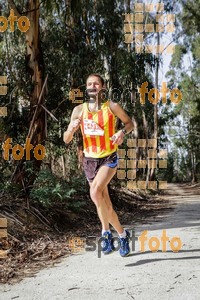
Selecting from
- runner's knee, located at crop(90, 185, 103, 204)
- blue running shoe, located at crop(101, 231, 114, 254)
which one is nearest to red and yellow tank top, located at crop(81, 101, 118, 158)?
runner's knee, located at crop(90, 185, 103, 204)

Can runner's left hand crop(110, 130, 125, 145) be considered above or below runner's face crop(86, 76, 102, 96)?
below

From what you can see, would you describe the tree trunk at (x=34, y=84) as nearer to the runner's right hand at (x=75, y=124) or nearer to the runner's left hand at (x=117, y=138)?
the runner's right hand at (x=75, y=124)

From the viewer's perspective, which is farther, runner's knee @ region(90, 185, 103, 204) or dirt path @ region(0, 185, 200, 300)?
runner's knee @ region(90, 185, 103, 204)

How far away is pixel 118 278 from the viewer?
126 inches

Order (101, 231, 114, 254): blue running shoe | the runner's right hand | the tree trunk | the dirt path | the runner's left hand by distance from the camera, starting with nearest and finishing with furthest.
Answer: the dirt path
the runner's left hand
the runner's right hand
(101, 231, 114, 254): blue running shoe
the tree trunk

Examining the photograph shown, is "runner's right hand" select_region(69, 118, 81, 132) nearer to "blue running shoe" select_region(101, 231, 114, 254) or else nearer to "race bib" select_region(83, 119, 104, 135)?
"race bib" select_region(83, 119, 104, 135)

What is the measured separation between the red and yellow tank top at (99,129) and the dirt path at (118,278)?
39.1 inches

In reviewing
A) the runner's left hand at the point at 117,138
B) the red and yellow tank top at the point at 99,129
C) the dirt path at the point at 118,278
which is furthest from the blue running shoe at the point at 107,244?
the runner's left hand at the point at 117,138

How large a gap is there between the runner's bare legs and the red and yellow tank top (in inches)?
6.1

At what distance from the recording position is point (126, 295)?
9.24 feet

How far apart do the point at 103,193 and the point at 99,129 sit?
0.63 m

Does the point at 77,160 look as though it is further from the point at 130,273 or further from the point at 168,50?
the point at 168,50

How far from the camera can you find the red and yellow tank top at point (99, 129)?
3.40m

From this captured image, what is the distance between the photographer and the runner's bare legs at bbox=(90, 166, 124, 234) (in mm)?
3465
